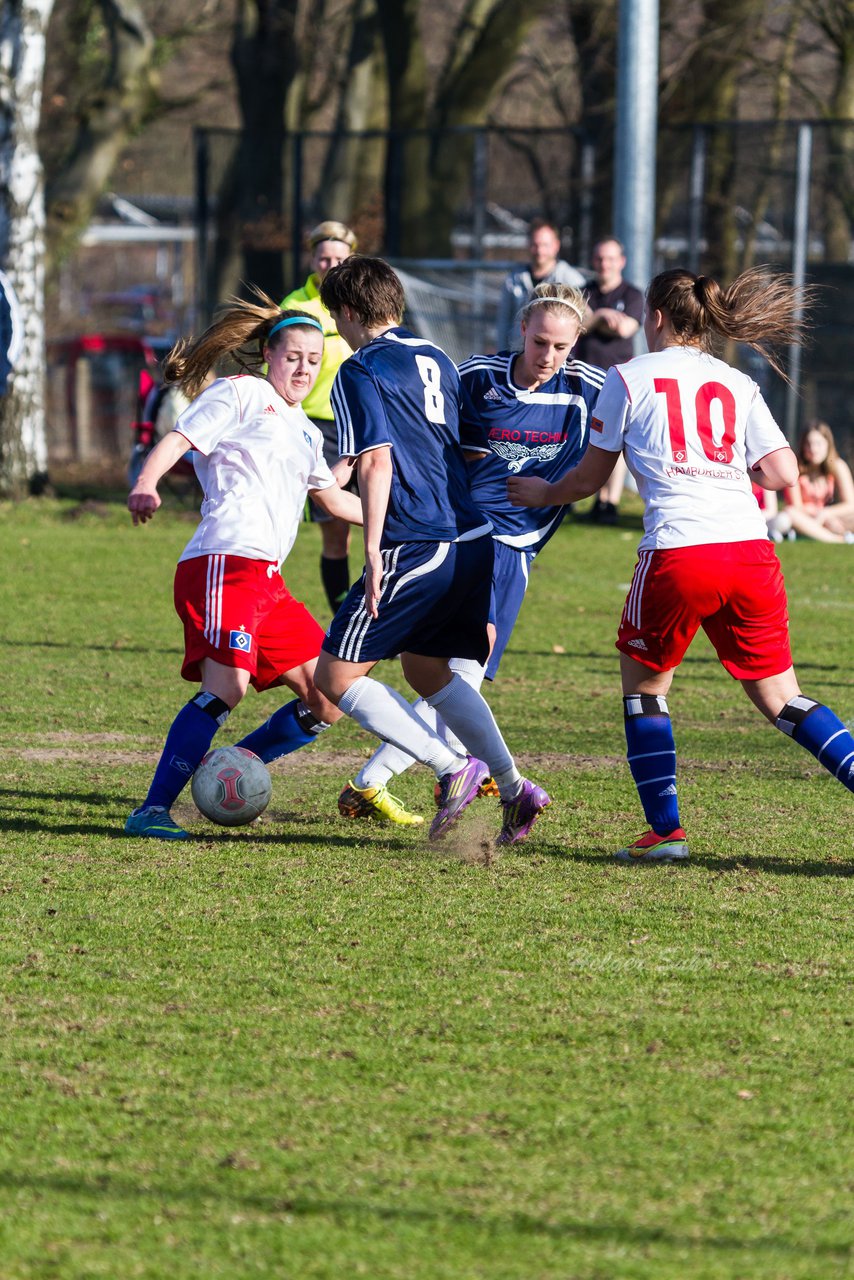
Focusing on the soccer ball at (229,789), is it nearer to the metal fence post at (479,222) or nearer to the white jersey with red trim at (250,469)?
the white jersey with red trim at (250,469)

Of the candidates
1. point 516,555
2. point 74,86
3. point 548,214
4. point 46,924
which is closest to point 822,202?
point 548,214

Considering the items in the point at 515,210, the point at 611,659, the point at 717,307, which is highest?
the point at 515,210

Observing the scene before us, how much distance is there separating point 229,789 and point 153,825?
12.4 inches

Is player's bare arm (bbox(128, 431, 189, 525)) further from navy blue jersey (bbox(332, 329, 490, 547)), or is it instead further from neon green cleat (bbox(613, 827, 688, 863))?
neon green cleat (bbox(613, 827, 688, 863))

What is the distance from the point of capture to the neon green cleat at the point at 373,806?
585 centimetres

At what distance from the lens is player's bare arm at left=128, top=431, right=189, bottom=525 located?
17.2 ft

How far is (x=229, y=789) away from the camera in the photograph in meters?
5.44

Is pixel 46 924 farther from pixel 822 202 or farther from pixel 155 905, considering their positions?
pixel 822 202

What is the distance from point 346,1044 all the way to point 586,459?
2.24 metres

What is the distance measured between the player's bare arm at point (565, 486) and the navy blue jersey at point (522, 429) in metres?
0.53

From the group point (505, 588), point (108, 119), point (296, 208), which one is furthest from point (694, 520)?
point (108, 119)

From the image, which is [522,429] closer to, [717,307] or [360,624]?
[717,307]

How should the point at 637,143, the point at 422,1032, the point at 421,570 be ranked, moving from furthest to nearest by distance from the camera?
the point at 637,143, the point at 421,570, the point at 422,1032

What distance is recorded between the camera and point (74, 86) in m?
31.3
